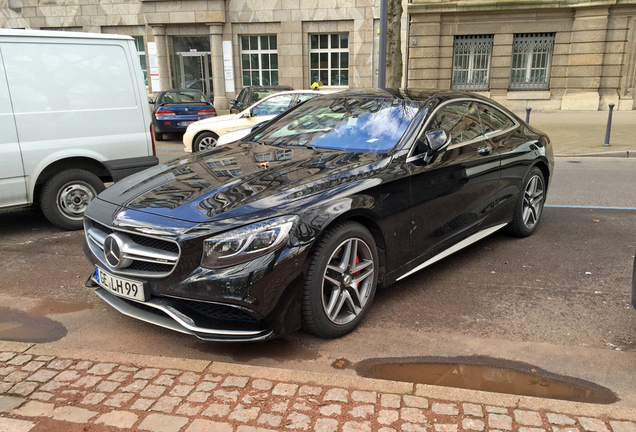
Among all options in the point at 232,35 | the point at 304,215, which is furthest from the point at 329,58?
the point at 304,215

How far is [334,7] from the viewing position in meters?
23.0

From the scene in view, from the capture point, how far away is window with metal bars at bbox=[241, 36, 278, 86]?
24.4 metres

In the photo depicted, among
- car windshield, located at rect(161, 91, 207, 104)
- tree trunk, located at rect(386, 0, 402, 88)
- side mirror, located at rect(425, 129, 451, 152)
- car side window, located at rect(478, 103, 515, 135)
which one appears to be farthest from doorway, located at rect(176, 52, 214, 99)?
side mirror, located at rect(425, 129, 451, 152)

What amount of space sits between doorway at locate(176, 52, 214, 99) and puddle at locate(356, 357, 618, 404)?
24.2 metres

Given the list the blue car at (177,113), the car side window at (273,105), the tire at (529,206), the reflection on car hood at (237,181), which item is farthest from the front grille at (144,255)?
the blue car at (177,113)

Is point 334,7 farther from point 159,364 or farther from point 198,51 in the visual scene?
point 159,364

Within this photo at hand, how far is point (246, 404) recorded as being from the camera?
2.71 meters

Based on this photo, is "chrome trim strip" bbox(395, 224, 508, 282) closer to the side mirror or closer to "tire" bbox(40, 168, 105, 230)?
the side mirror

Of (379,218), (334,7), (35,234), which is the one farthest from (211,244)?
(334,7)

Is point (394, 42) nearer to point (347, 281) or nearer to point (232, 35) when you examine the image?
point (347, 281)

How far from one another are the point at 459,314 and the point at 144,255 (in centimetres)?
224

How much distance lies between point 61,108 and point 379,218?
3979 millimetres

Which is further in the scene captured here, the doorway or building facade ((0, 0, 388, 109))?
the doorway

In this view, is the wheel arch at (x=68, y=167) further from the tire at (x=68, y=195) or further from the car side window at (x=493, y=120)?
the car side window at (x=493, y=120)
